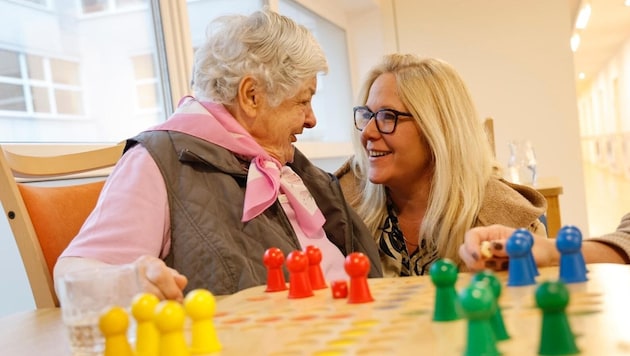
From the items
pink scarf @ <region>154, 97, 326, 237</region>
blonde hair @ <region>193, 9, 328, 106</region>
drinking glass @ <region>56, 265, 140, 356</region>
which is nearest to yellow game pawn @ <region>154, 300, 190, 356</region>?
drinking glass @ <region>56, 265, 140, 356</region>

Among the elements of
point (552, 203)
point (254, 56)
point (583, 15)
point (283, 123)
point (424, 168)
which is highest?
point (583, 15)

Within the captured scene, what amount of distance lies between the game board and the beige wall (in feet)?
14.4

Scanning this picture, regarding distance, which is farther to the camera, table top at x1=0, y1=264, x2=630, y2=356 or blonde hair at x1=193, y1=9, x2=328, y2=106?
blonde hair at x1=193, y1=9, x2=328, y2=106

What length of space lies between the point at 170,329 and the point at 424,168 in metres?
1.31

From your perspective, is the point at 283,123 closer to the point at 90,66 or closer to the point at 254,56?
the point at 254,56

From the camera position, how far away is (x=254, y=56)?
1.56 metres

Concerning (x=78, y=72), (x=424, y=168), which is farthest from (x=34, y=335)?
(x=78, y=72)

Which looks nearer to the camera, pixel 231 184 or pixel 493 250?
pixel 493 250

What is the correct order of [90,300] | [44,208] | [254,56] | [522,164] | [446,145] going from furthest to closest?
[522,164]
[446,145]
[254,56]
[44,208]
[90,300]

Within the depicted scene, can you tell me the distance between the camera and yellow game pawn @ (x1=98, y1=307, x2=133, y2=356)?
2.07 feet

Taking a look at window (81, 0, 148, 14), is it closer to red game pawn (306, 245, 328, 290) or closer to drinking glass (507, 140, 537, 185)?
red game pawn (306, 245, 328, 290)

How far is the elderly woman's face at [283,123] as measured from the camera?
1.61m

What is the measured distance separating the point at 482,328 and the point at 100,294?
1.48ft

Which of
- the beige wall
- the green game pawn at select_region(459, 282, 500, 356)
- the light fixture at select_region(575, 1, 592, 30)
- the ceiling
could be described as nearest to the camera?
the green game pawn at select_region(459, 282, 500, 356)
